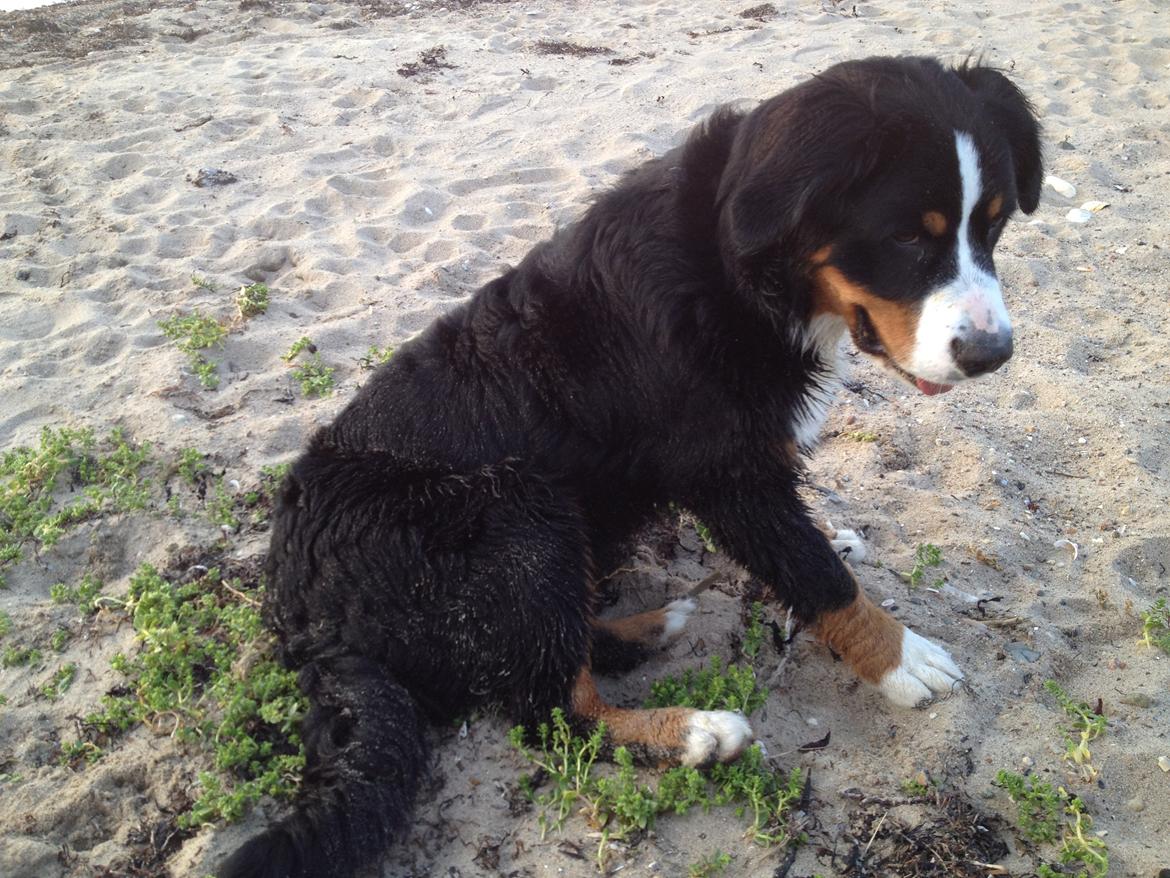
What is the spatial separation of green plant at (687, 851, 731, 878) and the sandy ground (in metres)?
0.04

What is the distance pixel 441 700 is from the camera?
2.52 meters

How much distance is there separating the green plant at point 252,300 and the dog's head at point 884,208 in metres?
2.99

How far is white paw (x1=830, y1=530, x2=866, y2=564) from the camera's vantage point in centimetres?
327

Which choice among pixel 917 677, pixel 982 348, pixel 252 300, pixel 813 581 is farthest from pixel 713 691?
pixel 252 300

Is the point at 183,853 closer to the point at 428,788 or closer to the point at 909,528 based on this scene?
the point at 428,788

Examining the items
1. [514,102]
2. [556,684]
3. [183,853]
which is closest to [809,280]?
[556,684]

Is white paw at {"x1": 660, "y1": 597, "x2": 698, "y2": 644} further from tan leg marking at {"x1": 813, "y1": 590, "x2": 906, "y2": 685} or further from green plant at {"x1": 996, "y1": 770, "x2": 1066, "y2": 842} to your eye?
green plant at {"x1": 996, "y1": 770, "x2": 1066, "y2": 842}

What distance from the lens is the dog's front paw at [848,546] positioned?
3.27 m

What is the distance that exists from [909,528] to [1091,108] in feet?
16.6

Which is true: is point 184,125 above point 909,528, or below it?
above

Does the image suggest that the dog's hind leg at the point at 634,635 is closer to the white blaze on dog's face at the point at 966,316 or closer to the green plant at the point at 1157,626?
the white blaze on dog's face at the point at 966,316

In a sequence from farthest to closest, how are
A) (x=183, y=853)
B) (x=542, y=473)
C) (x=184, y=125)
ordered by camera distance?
(x=184, y=125) < (x=542, y=473) < (x=183, y=853)

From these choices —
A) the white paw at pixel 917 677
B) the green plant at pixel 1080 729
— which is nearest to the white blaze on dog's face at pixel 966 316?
the white paw at pixel 917 677

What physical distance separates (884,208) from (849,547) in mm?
1509
